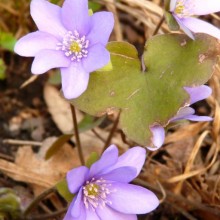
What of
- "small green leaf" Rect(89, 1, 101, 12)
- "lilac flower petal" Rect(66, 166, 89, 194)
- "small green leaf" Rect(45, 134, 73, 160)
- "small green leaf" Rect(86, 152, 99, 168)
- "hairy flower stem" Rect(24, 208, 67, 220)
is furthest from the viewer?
"small green leaf" Rect(89, 1, 101, 12)

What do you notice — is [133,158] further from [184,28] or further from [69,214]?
[184,28]

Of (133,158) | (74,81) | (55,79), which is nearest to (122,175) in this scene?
(133,158)

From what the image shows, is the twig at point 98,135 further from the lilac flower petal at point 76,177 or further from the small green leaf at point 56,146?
the lilac flower petal at point 76,177

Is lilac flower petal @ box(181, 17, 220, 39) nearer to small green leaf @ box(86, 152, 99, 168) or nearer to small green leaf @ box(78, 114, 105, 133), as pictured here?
small green leaf @ box(86, 152, 99, 168)

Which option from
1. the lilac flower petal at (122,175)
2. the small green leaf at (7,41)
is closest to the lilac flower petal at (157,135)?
the lilac flower petal at (122,175)

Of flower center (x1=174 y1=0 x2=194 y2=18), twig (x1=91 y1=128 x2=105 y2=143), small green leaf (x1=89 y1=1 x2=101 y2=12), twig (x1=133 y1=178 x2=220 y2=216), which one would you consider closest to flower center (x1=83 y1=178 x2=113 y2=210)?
twig (x1=133 y1=178 x2=220 y2=216)

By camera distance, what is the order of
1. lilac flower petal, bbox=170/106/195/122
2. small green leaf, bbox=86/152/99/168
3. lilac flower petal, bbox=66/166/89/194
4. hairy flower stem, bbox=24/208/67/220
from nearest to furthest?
lilac flower petal, bbox=66/166/89/194, small green leaf, bbox=86/152/99/168, lilac flower petal, bbox=170/106/195/122, hairy flower stem, bbox=24/208/67/220
